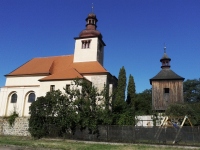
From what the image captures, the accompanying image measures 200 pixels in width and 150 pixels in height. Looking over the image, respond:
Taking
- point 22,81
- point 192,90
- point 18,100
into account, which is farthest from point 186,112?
point 192,90

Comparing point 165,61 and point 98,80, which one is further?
point 165,61

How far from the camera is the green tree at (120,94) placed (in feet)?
83.0

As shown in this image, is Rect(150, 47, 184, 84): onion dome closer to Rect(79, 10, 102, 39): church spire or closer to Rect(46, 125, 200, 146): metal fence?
Rect(79, 10, 102, 39): church spire

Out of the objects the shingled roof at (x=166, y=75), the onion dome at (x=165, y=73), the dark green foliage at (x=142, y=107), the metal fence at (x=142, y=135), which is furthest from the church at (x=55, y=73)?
the metal fence at (x=142, y=135)

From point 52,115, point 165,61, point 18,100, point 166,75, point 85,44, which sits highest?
point 85,44

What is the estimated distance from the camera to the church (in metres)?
27.2

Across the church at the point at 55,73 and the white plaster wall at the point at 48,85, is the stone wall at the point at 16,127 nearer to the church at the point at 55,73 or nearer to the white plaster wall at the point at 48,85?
the white plaster wall at the point at 48,85

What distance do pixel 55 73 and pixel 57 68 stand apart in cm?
270

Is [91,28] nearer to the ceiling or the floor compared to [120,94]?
nearer to the ceiling

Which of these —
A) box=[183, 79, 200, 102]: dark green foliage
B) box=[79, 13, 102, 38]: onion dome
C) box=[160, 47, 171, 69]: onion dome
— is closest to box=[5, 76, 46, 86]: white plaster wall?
box=[79, 13, 102, 38]: onion dome

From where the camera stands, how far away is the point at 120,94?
92.8ft

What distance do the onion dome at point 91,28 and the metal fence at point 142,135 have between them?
726 inches

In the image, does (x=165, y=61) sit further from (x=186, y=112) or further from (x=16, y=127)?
(x=16, y=127)

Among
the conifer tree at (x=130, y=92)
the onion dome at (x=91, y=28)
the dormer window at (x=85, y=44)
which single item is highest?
the onion dome at (x=91, y=28)
